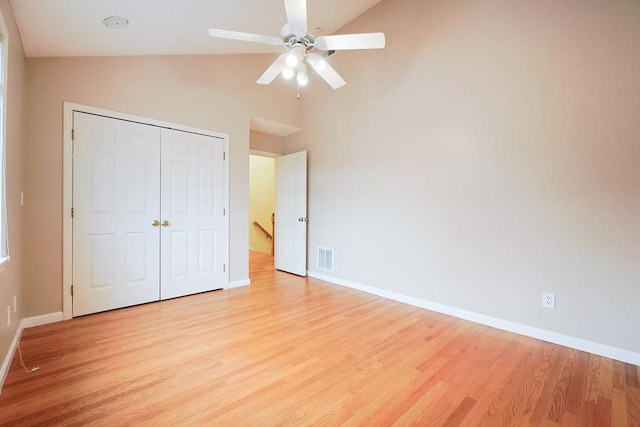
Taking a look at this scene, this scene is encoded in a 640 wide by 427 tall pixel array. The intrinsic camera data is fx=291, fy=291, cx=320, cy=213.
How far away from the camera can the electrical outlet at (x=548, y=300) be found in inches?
102

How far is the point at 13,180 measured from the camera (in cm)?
222

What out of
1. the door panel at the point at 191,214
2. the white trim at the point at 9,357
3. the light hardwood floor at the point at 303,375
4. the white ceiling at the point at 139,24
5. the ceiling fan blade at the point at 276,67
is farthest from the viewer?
the door panel at the point at 191,214

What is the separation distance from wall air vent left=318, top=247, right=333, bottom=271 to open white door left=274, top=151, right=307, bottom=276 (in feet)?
0.88

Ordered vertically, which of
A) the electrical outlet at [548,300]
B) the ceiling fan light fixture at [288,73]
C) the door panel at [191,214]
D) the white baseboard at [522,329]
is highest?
the ceiling fan light fixture at [288,73]

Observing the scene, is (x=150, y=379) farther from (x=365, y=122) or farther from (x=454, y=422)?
(x=365, y=122)

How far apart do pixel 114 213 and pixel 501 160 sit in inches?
158

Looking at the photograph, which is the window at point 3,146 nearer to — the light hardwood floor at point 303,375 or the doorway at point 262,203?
the light hardwood floor at point 303,375

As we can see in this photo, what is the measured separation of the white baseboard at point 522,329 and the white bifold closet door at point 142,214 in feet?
7.80

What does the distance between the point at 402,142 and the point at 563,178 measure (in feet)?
5.39

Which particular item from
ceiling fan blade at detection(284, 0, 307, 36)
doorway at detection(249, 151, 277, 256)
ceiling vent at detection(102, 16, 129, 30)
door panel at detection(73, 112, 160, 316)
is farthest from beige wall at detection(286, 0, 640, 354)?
doorway at detection(249, 151, 277, 256)

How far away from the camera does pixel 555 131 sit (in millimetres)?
2541

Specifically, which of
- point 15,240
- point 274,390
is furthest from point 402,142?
point 15,240

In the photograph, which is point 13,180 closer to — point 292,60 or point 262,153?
point 292,60

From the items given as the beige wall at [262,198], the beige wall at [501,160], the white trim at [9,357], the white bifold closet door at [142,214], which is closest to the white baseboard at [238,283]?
the white bifold closet door at [142,214]
